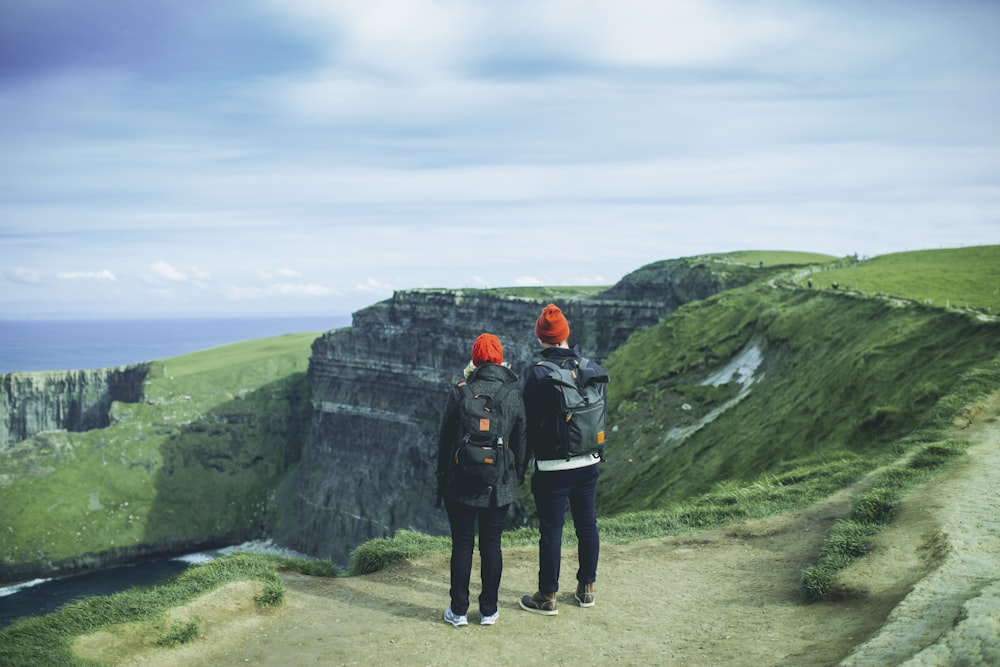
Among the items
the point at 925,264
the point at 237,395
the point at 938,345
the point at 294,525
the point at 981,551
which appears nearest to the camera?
the point at 981,551

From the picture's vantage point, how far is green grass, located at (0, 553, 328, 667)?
32.0ft

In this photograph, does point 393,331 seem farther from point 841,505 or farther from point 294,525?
point 841,505

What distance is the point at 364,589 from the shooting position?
13.3 m

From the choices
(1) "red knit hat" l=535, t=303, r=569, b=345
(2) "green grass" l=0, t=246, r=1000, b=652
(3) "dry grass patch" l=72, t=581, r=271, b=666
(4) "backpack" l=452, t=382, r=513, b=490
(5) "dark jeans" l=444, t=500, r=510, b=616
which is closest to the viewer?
(3) "dry grass patch" l=72, t=581, r=271, b=666

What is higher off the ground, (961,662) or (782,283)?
(782,283)

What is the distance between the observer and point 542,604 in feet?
37.2

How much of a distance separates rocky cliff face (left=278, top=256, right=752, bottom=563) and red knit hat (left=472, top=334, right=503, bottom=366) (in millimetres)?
84160

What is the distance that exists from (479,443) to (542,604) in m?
2.75

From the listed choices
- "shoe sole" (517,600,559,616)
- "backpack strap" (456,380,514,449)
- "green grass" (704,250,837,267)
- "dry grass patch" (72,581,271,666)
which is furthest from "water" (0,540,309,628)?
"backpack strap" (456,380,514,449)

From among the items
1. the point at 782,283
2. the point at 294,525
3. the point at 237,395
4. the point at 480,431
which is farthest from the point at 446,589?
the point at 237,395

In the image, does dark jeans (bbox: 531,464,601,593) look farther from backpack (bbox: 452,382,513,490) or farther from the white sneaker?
the white sneaker

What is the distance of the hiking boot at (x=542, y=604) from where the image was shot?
11.3 metres

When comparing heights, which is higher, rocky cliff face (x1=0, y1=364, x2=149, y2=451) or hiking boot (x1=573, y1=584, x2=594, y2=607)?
hiking boot (x1=573, y1=584, x2=594, y2=607)

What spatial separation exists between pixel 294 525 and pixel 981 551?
14600 cm
